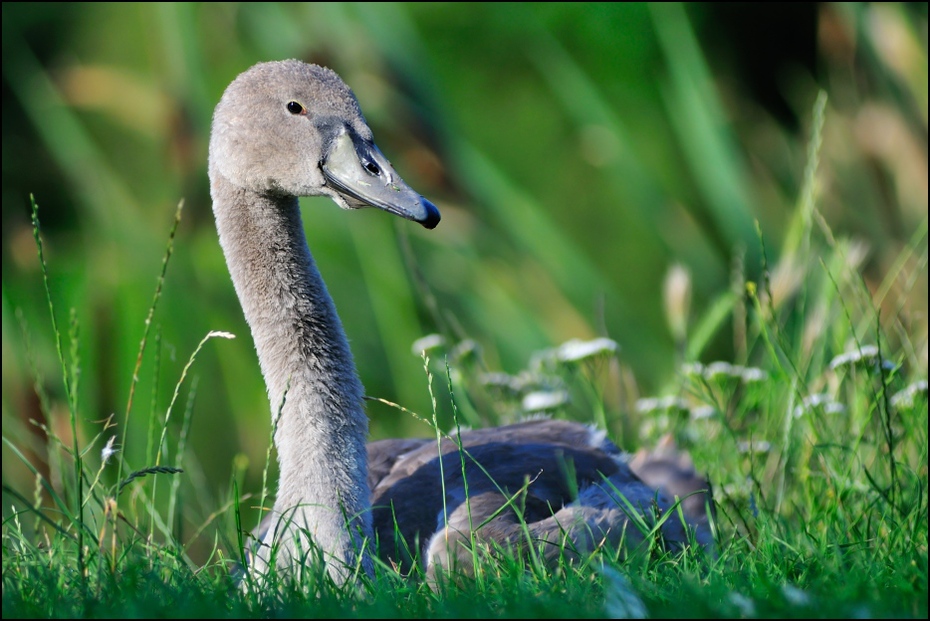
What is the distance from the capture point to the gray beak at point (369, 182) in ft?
9.47

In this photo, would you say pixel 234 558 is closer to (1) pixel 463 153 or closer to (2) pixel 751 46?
(1) pixel 463 153

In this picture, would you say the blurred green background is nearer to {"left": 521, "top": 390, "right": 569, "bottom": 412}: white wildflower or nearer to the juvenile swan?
{"left": 521, "top": 390, "right": 569, "bottom": 412}: white wildflower

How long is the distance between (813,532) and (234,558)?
5.23 ft

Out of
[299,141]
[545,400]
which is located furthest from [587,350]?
[299,141]

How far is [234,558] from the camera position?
2.79 m

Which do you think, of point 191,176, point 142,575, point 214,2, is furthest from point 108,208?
point 142,575

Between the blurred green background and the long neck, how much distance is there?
2.31m

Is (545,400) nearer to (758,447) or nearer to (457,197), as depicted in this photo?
(758,447)

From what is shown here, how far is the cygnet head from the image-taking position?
9.99 ft

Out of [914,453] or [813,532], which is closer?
[813,532]

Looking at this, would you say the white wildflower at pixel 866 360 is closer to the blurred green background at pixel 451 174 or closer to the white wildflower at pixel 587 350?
the white wildflower at pixel 587 350

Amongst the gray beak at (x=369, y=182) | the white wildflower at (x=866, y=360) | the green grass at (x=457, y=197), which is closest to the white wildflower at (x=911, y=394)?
the white wildflower at (x=866, y=360)

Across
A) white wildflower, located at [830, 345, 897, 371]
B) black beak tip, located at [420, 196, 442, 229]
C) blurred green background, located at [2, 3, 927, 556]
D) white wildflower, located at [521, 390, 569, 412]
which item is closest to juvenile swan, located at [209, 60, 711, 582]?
black beak tip, located at [420, 196, 442, 229]

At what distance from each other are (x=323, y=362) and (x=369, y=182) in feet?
1.79
